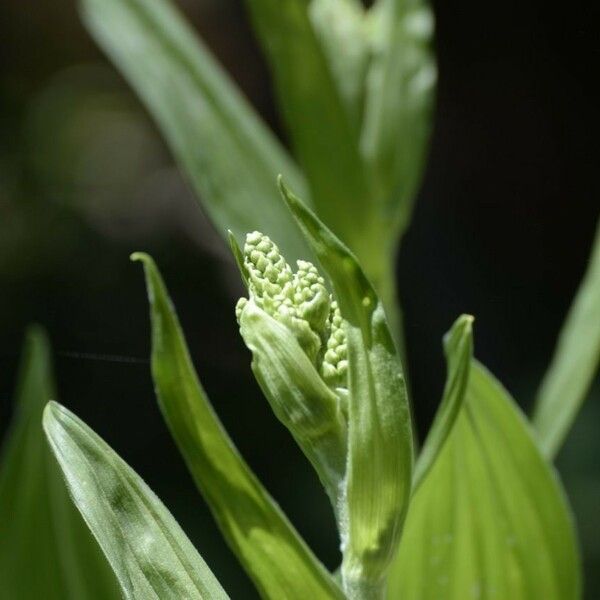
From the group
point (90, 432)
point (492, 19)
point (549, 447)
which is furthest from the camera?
point (492, 19)

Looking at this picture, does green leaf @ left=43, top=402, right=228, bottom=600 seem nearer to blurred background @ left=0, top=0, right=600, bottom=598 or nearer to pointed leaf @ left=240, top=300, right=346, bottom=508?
pointed leaf @ left=240, top=300, right=346, bottom=508

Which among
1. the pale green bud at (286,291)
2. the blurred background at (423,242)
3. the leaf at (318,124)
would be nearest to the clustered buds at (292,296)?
the pale green bud at (286,291)

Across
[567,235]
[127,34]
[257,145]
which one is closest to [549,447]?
[257,145]

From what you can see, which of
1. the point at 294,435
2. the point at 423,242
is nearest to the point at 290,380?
the point at 294,435

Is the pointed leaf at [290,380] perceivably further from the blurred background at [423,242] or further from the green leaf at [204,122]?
the blurred background at [423,242]

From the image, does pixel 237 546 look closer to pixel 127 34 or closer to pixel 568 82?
pixel 127 34

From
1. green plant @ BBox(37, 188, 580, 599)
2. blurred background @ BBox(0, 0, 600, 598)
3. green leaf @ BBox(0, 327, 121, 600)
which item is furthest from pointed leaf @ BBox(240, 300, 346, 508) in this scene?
blurred background @ BBox(0, 0, 600, 598)
